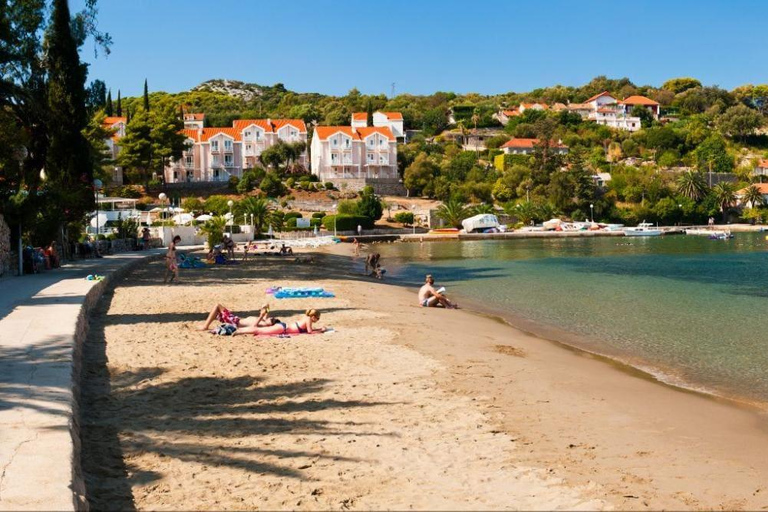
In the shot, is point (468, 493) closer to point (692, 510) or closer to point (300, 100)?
point (692, 510)

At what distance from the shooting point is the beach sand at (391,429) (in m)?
5.49

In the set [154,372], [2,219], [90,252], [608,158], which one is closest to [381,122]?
[608,158]

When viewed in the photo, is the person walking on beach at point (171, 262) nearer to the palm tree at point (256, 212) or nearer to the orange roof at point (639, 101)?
the palm tree at point (256, 212)

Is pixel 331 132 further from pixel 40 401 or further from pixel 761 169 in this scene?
pixel 40 401

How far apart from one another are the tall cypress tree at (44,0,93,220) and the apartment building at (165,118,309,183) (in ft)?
205

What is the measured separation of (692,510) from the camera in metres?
5.38

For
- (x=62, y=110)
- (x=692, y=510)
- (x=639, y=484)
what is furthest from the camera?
(x=62, y=110)

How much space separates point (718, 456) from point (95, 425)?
19.5 feet

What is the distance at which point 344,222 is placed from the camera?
68125mm

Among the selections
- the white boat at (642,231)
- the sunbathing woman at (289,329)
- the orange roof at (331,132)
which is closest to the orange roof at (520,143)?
the orange roof at (331,132)

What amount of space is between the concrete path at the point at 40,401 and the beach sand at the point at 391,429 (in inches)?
16.8

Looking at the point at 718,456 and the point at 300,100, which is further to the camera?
the point at 300,100

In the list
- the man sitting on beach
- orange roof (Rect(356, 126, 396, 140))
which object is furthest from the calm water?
orange roof (Rect(356, 126, 396, 140))

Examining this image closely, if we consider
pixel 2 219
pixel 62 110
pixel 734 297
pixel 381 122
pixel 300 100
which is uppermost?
pixel 300 100
